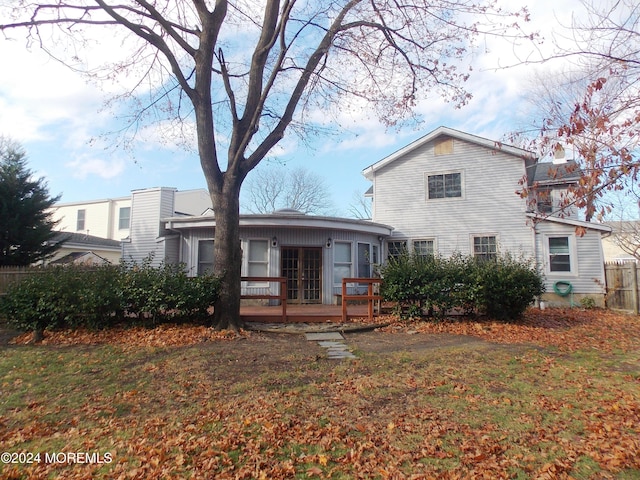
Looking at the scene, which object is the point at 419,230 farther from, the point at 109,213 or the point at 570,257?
the point at 109,213

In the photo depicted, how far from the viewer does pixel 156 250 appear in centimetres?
1708

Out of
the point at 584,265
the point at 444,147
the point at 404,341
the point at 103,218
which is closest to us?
the point at 404,341

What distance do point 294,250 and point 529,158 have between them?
9963 mm

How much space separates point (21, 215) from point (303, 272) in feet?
35.3

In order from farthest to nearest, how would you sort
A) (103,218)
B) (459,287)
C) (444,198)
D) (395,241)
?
1. (103,218)
2. (395,241)
3. (444,198)
4. (459,287)

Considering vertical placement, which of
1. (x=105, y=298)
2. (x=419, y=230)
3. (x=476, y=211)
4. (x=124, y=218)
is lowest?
(x=105, y=298)

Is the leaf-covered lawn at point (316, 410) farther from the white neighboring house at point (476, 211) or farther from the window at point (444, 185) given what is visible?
the window at point (444, 185)

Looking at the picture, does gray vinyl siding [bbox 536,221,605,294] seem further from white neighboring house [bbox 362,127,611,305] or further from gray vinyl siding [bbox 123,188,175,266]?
gray vinyl siding [bbox 123,188,175,266]

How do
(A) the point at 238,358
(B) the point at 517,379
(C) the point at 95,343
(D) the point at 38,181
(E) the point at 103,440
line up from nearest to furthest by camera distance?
(E) the point at 103,440
(B) the point at 517,379
(A) the point at 238,358
(C) the point at 95,343
(D) the point at 38,181

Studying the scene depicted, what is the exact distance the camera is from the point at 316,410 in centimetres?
447

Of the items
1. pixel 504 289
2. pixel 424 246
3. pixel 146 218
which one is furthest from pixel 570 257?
pixel 146 218

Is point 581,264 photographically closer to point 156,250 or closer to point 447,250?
point 447,250

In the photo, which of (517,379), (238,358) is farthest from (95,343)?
(517,379)

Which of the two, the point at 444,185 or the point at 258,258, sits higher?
the point at 444,185
